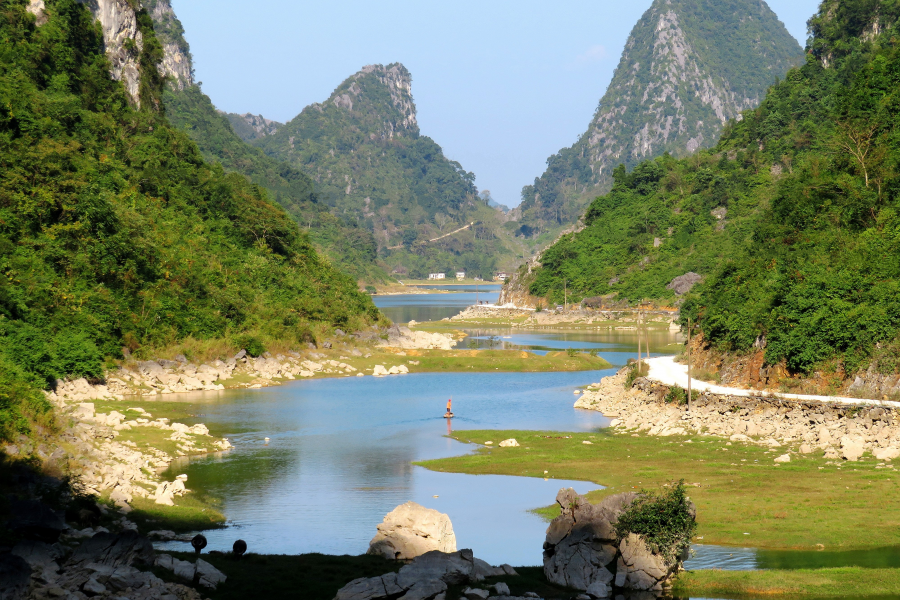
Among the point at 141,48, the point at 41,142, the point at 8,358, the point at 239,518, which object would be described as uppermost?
the point at 141,48

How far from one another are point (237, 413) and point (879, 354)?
35.7m

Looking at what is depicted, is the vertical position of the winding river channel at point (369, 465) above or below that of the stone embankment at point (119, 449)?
below

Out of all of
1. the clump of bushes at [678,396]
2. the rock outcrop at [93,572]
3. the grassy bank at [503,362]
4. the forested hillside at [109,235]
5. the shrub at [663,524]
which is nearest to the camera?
the rock outcrop at [93,572]

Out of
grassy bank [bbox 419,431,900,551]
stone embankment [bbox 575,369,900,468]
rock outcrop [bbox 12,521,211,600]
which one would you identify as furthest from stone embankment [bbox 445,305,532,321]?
rock outcrop [bbox 12,521,211,600]

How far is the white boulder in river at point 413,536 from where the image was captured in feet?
79.0

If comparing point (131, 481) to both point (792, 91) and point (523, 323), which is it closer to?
point (523, 323)

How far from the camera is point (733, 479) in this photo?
3391cm

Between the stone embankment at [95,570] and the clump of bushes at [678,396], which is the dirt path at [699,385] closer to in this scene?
the clump of bushes at [678,396]

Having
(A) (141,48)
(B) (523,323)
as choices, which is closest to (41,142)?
(A) (141,48)

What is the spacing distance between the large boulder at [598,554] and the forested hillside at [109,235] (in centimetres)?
1939

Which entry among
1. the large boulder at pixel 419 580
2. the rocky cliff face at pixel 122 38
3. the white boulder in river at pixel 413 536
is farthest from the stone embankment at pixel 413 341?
the large boulder at pixel 419 580

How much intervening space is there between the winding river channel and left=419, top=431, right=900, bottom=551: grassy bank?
1.48m

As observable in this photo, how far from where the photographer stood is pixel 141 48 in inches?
3890

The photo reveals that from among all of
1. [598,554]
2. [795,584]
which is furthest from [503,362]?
[795,584]
